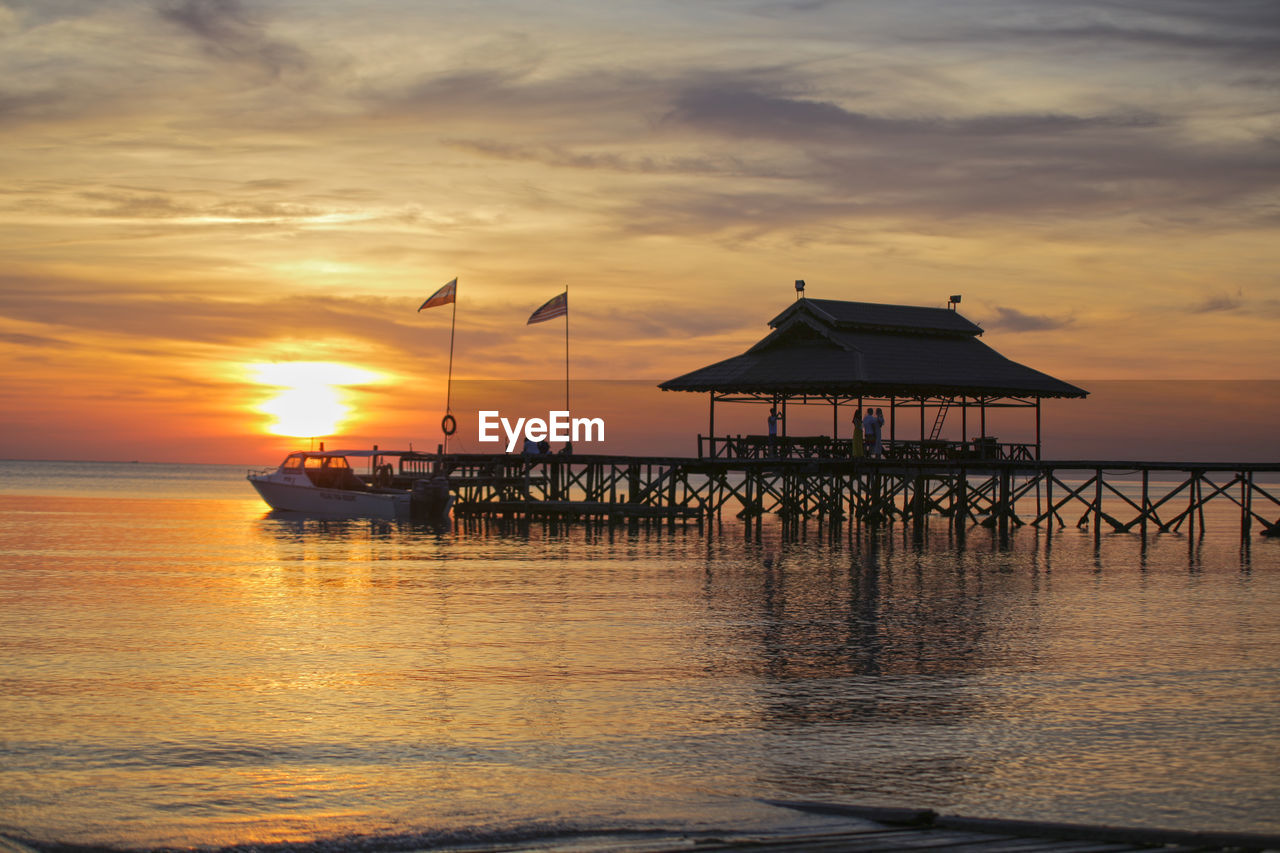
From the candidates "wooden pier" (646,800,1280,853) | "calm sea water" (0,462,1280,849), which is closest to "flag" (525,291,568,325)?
"calm sea water" (0,462,1280,849)

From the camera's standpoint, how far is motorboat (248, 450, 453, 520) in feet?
168

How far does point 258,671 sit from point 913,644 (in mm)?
9556

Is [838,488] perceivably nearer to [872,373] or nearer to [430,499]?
[872,373]

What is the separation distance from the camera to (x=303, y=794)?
33.3 feet

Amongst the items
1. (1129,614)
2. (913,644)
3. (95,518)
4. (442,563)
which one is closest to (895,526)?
(442,563)

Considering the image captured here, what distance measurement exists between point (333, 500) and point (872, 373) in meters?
24.9

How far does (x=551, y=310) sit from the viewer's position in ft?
164

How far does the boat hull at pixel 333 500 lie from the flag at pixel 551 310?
946 cm

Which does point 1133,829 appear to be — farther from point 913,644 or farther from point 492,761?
point 913,644

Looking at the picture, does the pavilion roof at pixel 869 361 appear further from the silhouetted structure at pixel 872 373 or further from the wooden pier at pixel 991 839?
the wooden pier at pixel 991 839

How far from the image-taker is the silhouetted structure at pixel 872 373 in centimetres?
4444

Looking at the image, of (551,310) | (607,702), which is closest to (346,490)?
(551,310)

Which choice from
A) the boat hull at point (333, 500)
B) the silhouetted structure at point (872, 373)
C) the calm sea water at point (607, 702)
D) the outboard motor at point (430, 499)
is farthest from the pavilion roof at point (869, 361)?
the calm sea water at point (607, 702)

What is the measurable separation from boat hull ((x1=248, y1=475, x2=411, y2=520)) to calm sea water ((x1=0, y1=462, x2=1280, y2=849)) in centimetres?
2272
